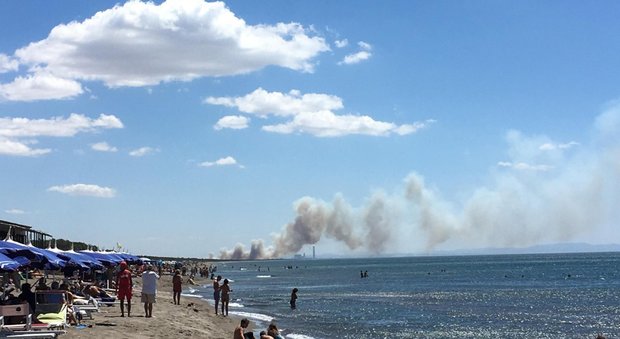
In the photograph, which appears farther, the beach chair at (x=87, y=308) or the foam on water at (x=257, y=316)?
the foam on water at (x=257, y=316)

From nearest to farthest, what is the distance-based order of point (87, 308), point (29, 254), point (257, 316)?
1. point (29, 254)
2. point (87, 308)
3. point (257, 316)

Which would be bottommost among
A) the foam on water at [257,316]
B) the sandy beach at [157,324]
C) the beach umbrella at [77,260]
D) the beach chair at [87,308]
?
the foam on water at [257,316]

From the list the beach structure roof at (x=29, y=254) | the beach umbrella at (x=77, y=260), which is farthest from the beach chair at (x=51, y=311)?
the beach umbrella at (x=77, y=260)

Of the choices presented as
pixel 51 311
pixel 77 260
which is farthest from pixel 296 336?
pixel 51 311

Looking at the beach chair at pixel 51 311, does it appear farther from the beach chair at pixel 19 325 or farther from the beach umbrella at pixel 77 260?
the beach umbrella at pixel 77 260

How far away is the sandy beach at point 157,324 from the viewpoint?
55.1 feet

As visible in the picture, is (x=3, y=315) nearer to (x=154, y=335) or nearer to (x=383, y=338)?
(x=154, y=335)

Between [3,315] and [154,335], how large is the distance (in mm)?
4766

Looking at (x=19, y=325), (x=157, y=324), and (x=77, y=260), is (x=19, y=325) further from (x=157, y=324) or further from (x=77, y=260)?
(x=77, y=260)

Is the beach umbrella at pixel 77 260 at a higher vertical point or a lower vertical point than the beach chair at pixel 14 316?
higher

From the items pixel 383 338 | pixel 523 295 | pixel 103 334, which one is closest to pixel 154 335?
pixel 103 334

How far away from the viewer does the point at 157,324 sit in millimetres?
20203

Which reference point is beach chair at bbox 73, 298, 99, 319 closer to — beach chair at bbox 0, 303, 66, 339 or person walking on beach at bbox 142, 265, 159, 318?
person walking on beach at bbox 142, 265, 159, 318

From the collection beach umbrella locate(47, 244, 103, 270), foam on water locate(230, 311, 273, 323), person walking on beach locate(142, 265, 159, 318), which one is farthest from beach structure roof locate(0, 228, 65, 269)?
foam on water locate(230, 311, 273, 323)
